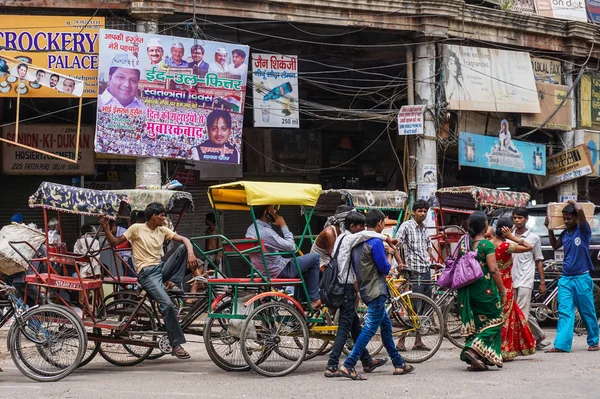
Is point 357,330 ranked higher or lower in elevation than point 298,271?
lower

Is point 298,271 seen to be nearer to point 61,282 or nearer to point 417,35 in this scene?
point 61,282

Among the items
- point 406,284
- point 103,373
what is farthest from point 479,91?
point 103,373

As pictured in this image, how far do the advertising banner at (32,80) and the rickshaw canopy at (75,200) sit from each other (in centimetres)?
553

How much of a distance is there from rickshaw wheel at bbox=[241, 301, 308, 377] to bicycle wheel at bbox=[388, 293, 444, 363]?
1.24 metres

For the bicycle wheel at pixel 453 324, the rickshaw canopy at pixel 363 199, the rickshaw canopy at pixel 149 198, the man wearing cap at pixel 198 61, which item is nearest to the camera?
the bicycle wheel at pixel 453 324

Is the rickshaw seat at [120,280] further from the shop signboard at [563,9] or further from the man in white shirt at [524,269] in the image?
the shop signboard at [563,9]

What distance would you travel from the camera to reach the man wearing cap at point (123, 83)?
47.5 feet

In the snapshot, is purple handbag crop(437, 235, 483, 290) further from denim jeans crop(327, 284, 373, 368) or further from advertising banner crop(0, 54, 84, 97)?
advertising banner crop(0, 54, 84, 97)

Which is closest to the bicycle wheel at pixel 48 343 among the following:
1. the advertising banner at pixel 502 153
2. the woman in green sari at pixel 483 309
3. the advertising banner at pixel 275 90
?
the woman in green sari at pixel 483 309

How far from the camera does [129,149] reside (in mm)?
14688

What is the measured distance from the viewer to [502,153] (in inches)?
771

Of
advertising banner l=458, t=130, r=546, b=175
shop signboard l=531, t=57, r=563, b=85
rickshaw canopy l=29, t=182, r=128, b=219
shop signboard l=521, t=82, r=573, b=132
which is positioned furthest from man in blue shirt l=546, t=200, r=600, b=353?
shop signboard l=531, t=57, r=563, b=85

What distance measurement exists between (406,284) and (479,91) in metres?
9.30

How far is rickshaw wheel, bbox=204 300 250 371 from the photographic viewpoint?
8.76 m
